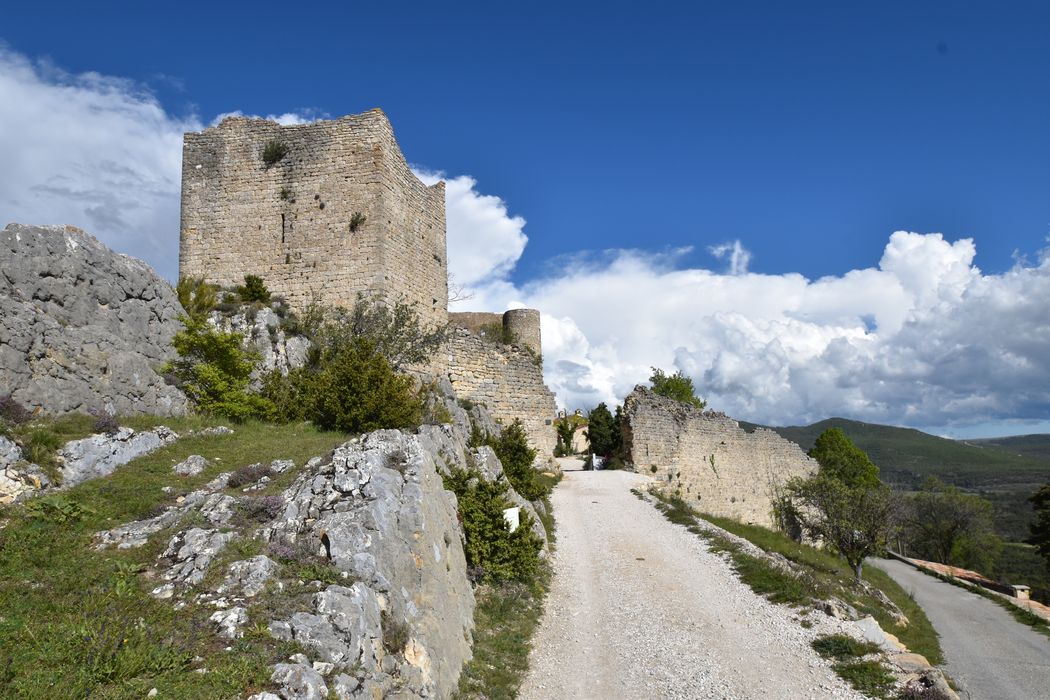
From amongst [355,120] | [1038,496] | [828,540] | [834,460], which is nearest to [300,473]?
[355,120]

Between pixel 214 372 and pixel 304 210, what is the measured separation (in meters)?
6.80

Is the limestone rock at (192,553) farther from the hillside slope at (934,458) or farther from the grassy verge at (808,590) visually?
the hillside slope at (934,458)

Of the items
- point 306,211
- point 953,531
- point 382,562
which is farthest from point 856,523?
point 953,531

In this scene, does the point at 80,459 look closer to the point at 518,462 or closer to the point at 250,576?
the point at 250,576

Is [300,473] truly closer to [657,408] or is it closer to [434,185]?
[434,185]

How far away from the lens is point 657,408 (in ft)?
91.6

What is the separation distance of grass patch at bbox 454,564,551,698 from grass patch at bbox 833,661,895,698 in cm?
454

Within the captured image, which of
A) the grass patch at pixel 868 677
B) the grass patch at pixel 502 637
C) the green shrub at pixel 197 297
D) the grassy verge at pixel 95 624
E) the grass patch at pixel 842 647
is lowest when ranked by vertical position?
the grass patch at pixel 868 677

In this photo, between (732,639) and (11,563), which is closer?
(11,563)

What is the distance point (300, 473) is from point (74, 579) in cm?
302

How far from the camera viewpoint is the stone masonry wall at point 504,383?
20.6 m

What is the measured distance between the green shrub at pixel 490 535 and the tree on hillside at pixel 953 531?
1688 inches

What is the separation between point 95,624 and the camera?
5.33 m

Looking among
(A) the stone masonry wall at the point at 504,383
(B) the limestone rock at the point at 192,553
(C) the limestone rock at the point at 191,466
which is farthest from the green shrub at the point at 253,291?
(B) the limestone rock at the point at 192,553
